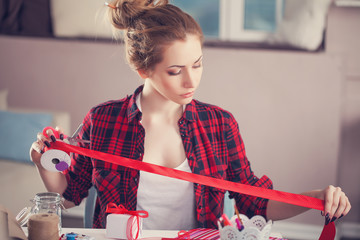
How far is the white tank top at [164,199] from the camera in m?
1.62

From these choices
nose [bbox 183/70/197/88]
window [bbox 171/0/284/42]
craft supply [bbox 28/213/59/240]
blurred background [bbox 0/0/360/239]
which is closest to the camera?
craft supply [bbox 28/213/59/240]

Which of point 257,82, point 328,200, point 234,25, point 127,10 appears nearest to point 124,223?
point 328,200

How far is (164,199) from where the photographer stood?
1622 mm

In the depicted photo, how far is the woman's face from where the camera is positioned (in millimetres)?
1483

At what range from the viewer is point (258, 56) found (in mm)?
3160

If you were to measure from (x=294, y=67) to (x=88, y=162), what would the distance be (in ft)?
5.92

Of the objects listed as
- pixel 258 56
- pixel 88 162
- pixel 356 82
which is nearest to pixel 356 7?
pixel 356 82

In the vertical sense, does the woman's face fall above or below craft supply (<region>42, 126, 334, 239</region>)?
above

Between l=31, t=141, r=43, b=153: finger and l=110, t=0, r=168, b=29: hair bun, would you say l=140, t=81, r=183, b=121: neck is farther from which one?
l=31, t=141, r=43, b=153: finger

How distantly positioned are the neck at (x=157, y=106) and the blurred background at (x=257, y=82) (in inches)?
55.3

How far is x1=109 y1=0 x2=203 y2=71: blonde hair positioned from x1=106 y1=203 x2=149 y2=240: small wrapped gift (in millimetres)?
475

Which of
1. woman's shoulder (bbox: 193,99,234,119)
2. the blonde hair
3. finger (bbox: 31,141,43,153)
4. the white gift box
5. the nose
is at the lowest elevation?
the white gift box

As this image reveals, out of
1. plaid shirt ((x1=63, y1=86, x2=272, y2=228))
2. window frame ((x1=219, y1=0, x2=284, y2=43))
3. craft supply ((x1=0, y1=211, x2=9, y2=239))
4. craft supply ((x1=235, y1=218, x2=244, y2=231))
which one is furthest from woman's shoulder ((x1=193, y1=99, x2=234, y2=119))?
window frame ((x1=219, y1=0, x2=284, y2=43))

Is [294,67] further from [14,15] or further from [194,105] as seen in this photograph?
[14,15]
